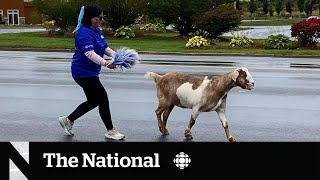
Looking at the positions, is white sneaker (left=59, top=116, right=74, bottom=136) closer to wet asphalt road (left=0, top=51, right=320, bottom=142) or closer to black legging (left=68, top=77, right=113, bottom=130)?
wet asphalt road (left=0, top=51, right=320, bottom=142)

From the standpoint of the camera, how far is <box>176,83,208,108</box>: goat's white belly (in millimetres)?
7270

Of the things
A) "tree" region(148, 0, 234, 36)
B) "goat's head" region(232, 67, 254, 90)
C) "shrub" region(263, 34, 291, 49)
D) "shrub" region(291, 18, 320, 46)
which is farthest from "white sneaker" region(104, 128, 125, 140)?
"tree" region(148, 0, 234, 36)

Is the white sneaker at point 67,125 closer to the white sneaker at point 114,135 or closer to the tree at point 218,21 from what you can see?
the white sneaker at point 114,135

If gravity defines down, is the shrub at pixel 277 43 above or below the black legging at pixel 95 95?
below

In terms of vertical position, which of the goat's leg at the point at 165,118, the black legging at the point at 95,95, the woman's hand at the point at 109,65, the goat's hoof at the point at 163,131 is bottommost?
the goat's hoof at the point at 163,131

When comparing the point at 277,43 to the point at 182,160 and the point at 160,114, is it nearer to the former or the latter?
the point at 160,114

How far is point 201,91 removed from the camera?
7270 mm

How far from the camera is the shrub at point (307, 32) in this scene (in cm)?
2584

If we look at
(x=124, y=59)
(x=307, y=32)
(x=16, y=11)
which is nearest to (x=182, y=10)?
(x=307, y=32)

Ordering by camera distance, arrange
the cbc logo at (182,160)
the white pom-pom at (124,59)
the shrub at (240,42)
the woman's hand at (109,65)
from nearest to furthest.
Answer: the cbc logo at (182,160) < the woman's hand at (109,65) < the white pom-pom at (124,59) < the shrub at (240,42)

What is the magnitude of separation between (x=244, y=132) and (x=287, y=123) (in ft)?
3.31

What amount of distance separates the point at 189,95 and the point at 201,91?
0.56 ft

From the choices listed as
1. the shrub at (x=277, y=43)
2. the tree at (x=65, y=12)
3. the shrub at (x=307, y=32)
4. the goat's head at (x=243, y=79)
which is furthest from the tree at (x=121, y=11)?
the goat's head at (x=243, y=79)

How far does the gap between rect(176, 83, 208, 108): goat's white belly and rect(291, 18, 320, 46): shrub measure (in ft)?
64.6
